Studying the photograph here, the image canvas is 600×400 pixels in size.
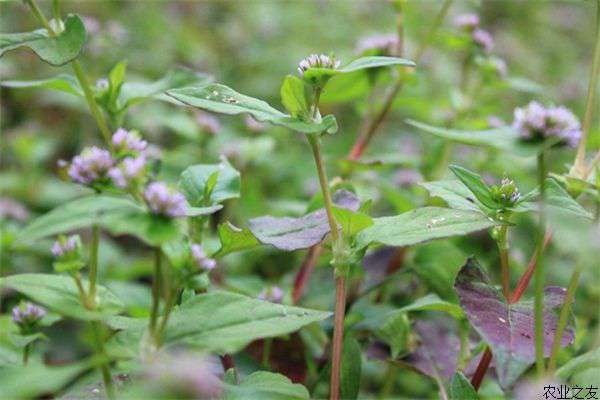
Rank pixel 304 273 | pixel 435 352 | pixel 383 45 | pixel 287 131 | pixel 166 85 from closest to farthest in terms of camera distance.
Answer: pixel 166 85 < pixel 435 352 < pixel 304 273 < pixel 383 45 < pixel 287 131

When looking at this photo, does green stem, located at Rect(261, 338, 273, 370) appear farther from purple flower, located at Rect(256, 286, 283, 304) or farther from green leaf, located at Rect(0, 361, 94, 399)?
green leaf, located at Rect(0, 361, 94, 399)

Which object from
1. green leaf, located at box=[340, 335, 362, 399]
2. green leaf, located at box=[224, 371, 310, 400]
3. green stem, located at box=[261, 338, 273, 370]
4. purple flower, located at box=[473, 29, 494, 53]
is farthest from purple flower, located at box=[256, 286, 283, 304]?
purple flower, located at box=[473, 29, 494, 53]

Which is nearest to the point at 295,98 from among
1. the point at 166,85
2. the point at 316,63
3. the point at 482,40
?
the point at 316,63

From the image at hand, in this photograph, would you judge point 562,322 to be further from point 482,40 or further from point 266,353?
point 482,40

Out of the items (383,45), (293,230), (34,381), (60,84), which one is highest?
(383,45)

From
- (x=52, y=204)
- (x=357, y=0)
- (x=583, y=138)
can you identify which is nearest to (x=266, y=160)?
(x=52, y=204)

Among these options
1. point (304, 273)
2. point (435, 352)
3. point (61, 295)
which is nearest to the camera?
point (61, 295)
